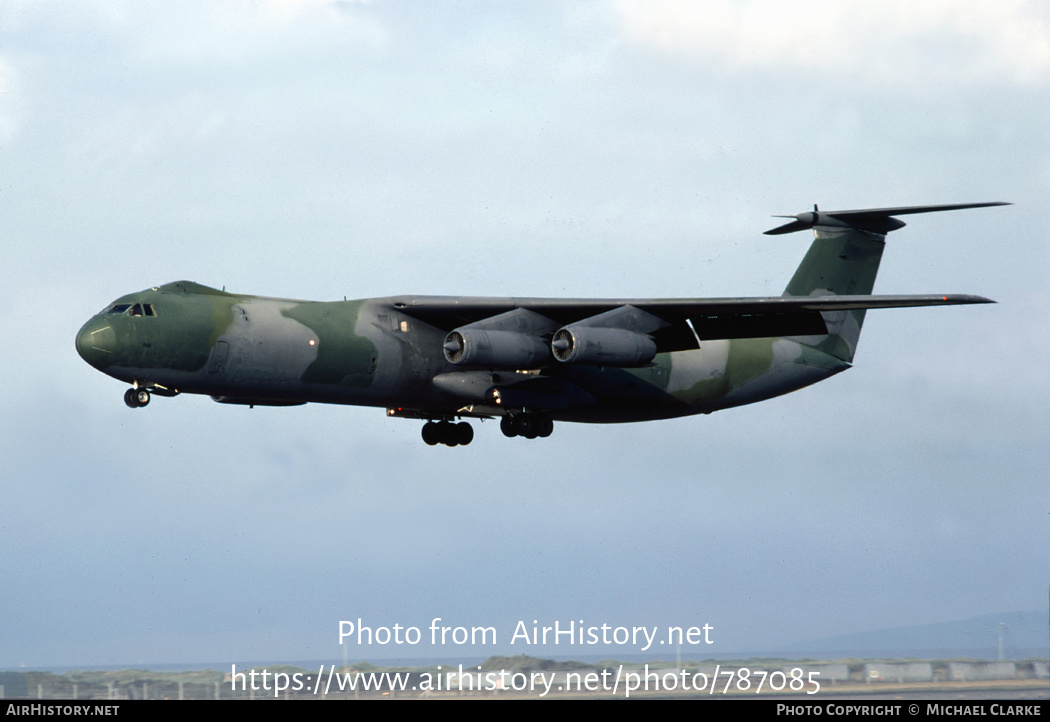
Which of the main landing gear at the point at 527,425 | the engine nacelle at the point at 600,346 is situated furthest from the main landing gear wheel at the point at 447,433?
the engine nacelle at the point at 600,346

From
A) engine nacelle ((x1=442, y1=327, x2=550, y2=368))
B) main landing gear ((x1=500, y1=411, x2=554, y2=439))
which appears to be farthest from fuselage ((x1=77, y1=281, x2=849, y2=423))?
engine nacelle ((x1=442, y1=327, x2=550, y2=368))

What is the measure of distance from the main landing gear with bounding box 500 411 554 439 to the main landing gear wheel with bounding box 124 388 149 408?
822 cm

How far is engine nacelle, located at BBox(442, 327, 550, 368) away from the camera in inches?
1125

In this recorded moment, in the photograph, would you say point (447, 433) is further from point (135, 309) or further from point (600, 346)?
point (135, 309)

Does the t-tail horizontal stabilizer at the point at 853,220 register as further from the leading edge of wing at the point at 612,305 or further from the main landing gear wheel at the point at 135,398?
the main landing gear wheel at the point at 135,398

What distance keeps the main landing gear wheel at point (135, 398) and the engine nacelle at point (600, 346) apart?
834cm

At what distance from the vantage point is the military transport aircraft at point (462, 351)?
27.2 meters

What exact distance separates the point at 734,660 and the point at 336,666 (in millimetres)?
8836

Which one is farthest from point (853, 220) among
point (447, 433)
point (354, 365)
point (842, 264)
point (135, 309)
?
point (135, 309)

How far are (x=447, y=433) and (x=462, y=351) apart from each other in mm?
4762

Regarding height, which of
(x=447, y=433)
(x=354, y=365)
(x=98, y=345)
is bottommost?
(x=447, y=433)

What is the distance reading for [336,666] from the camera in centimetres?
3019

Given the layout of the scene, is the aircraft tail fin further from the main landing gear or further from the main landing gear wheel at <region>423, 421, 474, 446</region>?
the main landing gear wheel at <region>423, 421, 474, 446</region>

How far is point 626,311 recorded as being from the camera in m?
29.8
